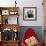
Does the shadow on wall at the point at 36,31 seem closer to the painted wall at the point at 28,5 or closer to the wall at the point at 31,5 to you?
the wall at the point at 31,5

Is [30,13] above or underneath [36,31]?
above

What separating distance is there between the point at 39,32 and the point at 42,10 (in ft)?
2.70

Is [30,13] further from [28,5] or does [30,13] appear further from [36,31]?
[36,31]

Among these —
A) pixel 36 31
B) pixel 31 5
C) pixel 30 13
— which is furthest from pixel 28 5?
pixel 36 31

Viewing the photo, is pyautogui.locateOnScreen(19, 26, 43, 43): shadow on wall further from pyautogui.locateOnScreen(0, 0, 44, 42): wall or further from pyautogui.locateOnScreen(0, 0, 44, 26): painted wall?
pyautogui.locateOnScreen(0, 0, 44, 26): painted wall

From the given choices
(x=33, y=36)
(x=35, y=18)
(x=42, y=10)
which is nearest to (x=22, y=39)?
(x=33, y=36)

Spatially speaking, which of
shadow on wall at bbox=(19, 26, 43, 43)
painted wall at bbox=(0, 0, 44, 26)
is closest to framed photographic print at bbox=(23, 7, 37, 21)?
painted wall at bbox=(0, 0, 44, 26)

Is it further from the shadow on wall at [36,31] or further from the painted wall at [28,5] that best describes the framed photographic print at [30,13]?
the shadow on wall at [36,31]

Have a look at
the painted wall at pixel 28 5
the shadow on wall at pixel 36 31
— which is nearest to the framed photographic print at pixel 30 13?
the painted wall at pixel 28 5

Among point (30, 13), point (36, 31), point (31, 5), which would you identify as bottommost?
point (36, 31)

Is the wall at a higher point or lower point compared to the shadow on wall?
higher

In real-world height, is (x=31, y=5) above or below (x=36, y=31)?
above

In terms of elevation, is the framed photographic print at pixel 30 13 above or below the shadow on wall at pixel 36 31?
above

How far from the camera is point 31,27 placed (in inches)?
230
